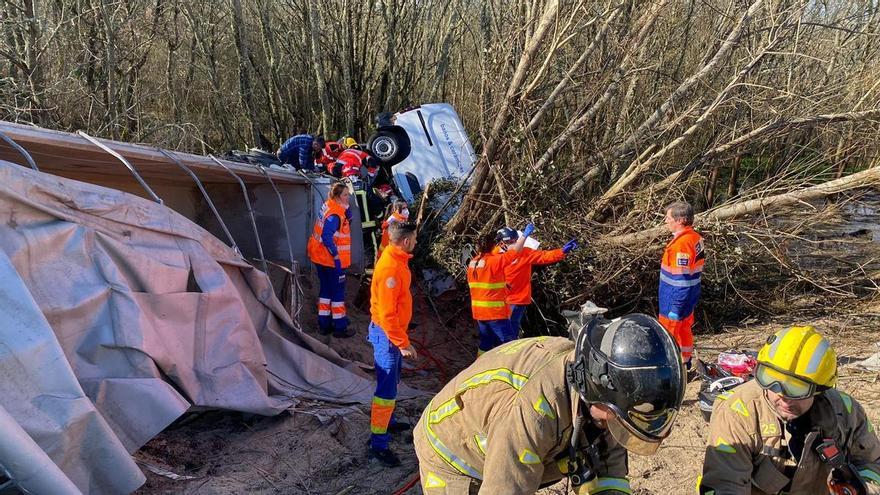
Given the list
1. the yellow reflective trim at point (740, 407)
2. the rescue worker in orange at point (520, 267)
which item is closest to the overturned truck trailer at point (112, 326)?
the rescue worker in orange at point (520, 267)

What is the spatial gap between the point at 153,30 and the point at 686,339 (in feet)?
29.3

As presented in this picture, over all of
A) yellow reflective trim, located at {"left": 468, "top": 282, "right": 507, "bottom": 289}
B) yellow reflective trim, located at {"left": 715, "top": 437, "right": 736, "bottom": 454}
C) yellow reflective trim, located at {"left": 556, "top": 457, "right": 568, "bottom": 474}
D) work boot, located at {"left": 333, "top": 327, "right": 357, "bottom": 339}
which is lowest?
work boot, located at {"left": 333, "top": 327, "right": 357, "bottom": 339}

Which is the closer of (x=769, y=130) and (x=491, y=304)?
(x=491, y=304)

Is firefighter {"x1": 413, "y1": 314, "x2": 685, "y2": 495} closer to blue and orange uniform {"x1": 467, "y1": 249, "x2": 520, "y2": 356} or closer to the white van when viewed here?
blue and orange uniform {"x1": 467, "y1": 249, "x2": 520, "y2": 356}

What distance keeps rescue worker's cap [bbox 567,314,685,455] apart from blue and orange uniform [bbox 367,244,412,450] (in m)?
2.81


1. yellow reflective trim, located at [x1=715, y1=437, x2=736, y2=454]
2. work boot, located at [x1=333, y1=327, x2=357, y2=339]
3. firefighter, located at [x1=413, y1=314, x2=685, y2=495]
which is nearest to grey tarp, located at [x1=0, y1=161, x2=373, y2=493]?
work boot, located at [x1=333, y1=327, x2=357, y2=339]

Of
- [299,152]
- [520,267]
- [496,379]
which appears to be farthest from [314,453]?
[299,152]

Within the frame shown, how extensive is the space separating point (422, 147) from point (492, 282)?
3855 mm

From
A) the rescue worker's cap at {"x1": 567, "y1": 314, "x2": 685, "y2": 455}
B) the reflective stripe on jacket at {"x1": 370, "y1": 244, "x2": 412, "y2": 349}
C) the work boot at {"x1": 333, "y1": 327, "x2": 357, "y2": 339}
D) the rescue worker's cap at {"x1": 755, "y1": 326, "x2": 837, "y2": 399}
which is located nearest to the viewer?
the rescue worker's cap at {"x1": 567, "y1": 314, "x2": 685, "y2": 455}

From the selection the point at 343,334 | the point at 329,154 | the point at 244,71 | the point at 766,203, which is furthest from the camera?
the point at 244,71

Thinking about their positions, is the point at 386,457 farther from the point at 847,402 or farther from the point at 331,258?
the point at 847,402

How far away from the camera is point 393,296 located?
4.64 meters

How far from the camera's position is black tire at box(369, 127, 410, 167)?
9180mm

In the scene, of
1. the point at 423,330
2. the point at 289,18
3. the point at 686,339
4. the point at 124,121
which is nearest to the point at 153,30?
the point at 124,121
